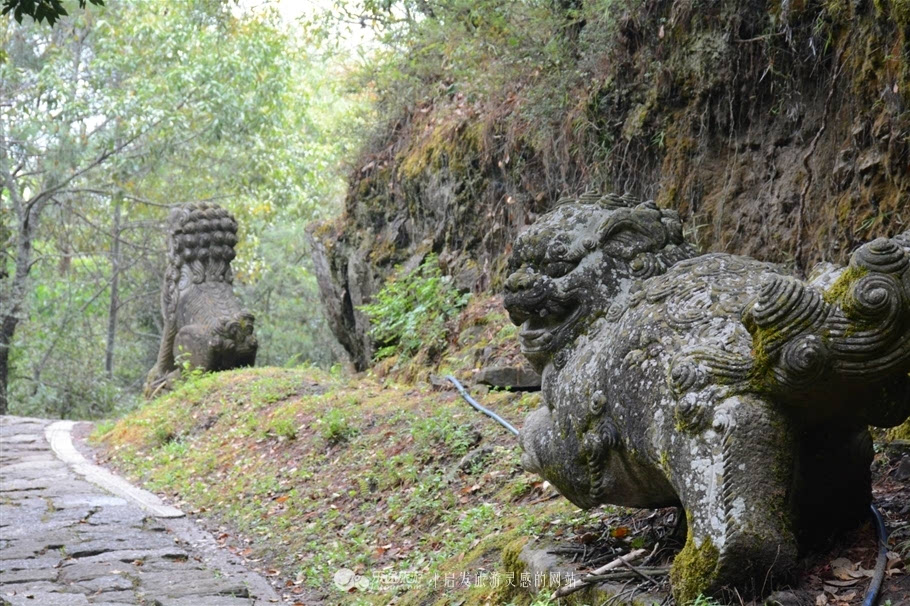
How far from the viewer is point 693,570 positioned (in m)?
3.12

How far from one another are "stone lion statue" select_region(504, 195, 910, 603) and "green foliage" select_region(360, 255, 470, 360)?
23.3 ft

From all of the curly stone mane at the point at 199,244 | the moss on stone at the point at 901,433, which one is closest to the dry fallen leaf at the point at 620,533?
the moss on stone at the point at 901,433

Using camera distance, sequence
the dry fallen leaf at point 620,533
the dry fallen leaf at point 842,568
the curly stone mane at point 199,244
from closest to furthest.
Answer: the dry fallen leaf at point 842,568
the dry fallen leaf at point 620,533
the curly stone mane at point 199,244

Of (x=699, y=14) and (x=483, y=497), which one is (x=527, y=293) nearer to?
(x=483, y=497)

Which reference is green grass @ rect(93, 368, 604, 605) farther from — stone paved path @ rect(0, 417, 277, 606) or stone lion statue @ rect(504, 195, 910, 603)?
stone lion statue @ rect(504, 195, 910, 603)

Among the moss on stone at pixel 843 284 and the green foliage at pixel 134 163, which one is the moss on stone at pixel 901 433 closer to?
the moss on stone at pixel 843 284

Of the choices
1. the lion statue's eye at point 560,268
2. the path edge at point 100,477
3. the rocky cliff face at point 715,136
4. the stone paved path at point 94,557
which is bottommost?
the stone paved path at point 94,557

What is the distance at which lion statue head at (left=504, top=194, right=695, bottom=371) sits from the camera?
3.97m

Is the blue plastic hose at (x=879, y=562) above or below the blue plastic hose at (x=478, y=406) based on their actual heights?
below

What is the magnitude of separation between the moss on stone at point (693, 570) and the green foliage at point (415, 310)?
791 cm

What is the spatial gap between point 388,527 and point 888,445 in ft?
10.9

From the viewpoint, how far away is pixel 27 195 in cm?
2544

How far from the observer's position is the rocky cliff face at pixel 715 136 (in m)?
5.93

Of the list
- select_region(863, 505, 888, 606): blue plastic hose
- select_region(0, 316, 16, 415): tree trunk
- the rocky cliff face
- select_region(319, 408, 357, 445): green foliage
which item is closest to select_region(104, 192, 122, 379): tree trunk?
select_region(0, 316, 16, 415): tree trunk
